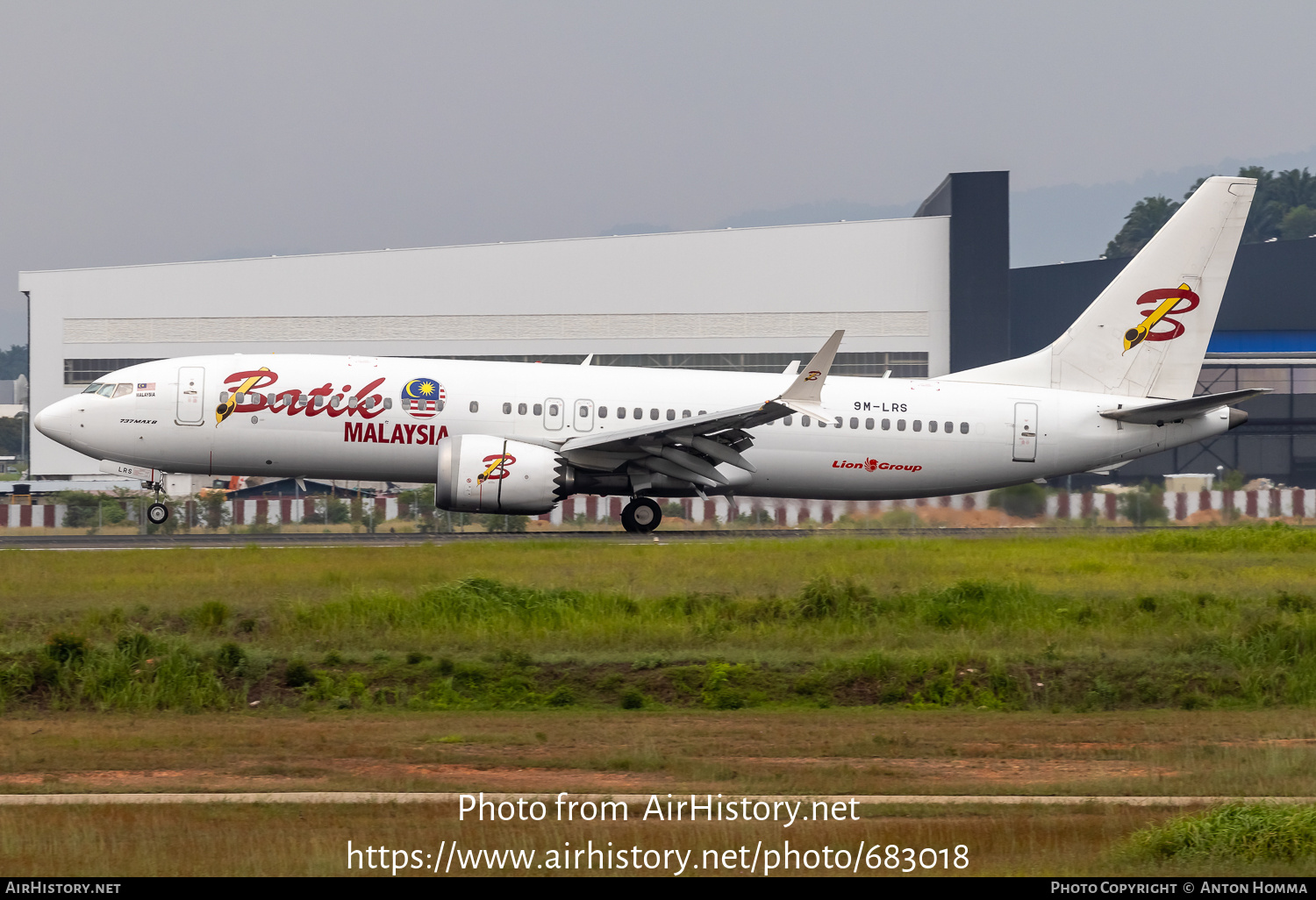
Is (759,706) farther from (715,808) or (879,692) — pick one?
(715,808)

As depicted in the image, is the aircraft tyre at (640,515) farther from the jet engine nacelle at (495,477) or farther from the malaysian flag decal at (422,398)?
the malaysian flag decal at (422,398)

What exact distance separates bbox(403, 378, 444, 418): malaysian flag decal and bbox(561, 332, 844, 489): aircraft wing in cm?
273

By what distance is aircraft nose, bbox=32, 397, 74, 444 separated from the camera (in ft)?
91.9

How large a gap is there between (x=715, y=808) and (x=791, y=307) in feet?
165

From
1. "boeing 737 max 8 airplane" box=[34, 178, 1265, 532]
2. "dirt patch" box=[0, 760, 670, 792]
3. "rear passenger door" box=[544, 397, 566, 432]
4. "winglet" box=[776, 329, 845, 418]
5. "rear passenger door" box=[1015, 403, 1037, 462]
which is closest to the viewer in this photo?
"dirt patch" box=[0, 760, 670, 792]

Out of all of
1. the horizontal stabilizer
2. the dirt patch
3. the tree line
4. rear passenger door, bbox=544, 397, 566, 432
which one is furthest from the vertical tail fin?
the tree line

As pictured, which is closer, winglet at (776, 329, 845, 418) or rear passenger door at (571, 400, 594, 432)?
winglet at (776, 329, 845, 418)

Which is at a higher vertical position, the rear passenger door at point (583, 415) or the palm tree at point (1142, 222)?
the palm tree at point (1142, 222)

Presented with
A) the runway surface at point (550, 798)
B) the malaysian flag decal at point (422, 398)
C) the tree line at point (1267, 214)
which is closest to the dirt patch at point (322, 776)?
the runway surface at point (550, 798)

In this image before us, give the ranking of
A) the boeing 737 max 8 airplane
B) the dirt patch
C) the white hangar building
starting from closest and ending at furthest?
the dirt patch < the boeing 737 max 8 airplane < the white hangar building

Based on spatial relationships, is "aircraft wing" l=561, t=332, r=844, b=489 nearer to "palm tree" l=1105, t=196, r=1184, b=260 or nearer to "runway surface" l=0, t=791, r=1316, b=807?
"runway surface" l=0, t=791, r=1316, b=807

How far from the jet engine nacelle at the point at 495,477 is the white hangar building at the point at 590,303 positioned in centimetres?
3113

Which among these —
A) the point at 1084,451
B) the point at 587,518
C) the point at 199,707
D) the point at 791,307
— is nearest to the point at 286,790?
the point at 199,707

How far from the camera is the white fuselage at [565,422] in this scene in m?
27.5
